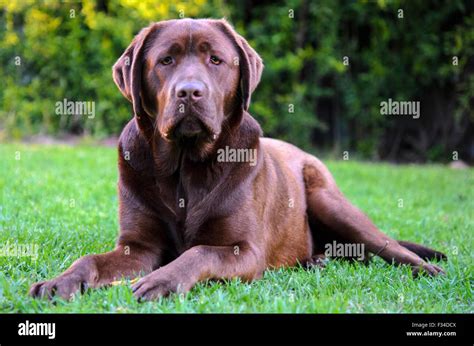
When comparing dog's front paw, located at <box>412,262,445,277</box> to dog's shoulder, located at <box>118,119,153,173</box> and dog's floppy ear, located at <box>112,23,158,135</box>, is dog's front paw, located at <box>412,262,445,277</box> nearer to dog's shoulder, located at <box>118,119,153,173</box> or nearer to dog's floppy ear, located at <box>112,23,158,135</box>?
dog's shoulder, located at <box>118,119,153,173</box>

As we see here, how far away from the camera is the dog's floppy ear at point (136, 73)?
3906 millimetres

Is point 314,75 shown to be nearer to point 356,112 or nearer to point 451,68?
point 356,112

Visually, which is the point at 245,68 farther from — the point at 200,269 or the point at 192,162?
the point at 200,269

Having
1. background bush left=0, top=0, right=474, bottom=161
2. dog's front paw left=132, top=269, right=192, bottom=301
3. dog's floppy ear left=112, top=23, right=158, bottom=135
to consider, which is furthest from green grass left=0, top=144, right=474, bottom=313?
background bush left=0, top=0, right=474, bottom=161

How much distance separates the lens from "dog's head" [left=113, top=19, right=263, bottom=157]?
11.9ft

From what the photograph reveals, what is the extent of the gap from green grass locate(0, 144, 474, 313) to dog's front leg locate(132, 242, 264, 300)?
56 mm

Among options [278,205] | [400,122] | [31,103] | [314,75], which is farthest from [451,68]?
[278,205]

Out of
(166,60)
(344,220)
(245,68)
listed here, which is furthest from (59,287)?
(344,220)

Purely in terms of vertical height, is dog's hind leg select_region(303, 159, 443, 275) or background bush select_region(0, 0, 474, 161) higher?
background bush select_region(0, 0, 474, 161)
